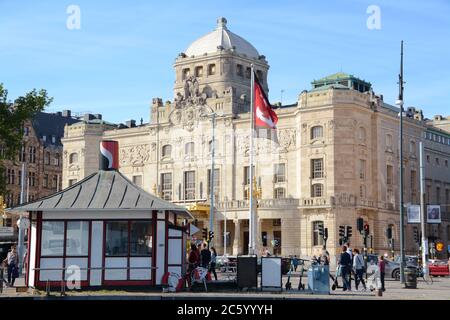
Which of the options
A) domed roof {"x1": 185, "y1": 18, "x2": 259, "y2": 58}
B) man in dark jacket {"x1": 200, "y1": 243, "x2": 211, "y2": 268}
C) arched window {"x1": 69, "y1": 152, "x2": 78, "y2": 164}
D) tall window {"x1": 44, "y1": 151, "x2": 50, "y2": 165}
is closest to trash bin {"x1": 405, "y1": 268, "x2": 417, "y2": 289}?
man in dark jacket {"x1": 200, "y1": 243, "x2": 211, "y2": 268}

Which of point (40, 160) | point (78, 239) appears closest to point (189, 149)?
point (40, 160)

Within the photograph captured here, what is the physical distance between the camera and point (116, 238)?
110 feet

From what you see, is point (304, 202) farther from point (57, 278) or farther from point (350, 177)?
point (57, 278)

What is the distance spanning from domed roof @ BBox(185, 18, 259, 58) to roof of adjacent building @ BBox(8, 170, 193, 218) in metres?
68.9

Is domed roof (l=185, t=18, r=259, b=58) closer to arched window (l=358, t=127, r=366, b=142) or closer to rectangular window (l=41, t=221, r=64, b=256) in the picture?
arched window (l=358, t=127, r=366, b=142)

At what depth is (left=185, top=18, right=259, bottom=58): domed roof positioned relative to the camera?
104 meters

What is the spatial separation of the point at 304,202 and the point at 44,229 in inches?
2184

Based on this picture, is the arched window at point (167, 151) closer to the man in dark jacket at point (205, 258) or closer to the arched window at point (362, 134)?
the arched window at point (362, 134)

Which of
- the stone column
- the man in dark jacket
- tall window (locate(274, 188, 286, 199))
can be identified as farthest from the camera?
tall window (locate(274, 188, 286, 199))

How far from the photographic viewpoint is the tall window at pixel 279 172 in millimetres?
91000

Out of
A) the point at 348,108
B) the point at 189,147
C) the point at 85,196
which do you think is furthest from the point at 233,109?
the point at 85,196

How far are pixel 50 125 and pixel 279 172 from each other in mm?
49415

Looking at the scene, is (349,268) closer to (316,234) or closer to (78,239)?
(78,239)

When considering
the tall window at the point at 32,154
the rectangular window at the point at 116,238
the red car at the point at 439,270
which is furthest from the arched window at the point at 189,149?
the rectangular window at the point at 116,238
